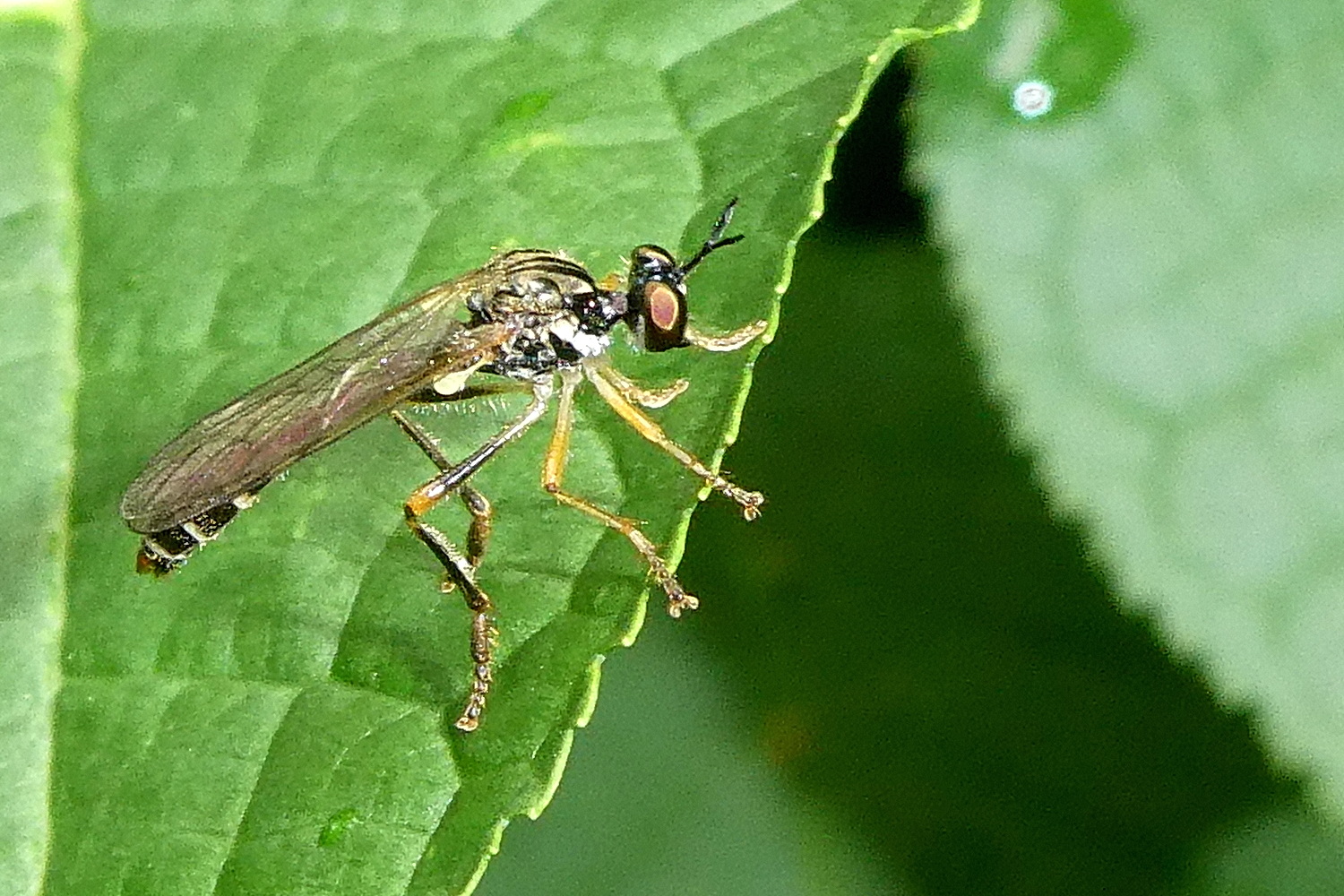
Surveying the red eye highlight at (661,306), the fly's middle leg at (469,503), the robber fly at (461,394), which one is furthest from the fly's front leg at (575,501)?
the red eye highlight at (661,306)

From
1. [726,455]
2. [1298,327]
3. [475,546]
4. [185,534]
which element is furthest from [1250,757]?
[185,534]

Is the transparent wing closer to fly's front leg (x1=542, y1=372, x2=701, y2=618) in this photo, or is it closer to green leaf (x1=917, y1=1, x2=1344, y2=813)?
fly's front leg (x1=542, y1=372, x2=701, y2=618)

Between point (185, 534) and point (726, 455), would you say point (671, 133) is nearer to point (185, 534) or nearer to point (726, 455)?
point (185, 534)

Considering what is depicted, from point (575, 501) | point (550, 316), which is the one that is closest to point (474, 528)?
point (575, 501)

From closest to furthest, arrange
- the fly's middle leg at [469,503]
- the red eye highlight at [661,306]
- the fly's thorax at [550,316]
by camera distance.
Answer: the fly's middle leg at [469,503]
the red eye highlight at [661,306]
the fly's thorax at [550,316]

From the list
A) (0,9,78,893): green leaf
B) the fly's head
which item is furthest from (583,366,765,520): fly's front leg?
(0,9,78,893): green leaf

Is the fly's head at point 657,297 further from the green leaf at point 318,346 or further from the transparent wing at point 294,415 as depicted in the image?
the transparent wing at point 294,415
